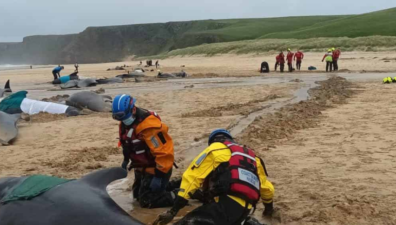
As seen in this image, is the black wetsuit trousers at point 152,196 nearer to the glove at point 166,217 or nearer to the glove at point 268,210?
the glove at point 166,217

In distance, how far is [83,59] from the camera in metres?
146

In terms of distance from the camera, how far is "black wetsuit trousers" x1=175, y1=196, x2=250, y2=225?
14.5 feet

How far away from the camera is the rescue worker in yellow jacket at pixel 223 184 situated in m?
4.41

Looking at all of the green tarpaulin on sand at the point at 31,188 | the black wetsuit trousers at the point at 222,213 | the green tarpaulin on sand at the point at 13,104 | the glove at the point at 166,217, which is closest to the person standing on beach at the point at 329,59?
the green tarpaulin on sand at the point at 13,104

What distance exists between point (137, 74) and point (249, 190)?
27093 mm

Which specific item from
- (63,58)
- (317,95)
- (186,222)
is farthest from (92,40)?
(186,222)

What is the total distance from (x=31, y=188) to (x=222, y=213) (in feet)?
6.38

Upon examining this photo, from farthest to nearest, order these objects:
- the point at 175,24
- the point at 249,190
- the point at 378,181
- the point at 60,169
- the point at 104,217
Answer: the point at 175,24, the point at 60,169, the point at 378,181, the point at 249,190, the point at 104,217

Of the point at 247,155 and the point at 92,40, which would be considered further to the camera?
the point at 92,40

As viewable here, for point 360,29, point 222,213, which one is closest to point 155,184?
point 222,213

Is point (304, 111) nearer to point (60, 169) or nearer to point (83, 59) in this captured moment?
point (60, 169)

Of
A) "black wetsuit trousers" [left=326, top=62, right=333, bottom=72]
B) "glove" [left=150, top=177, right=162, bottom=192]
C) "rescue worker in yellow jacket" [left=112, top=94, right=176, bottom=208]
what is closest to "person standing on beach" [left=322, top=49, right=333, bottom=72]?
"black wetsuit trousers" [left=326, top=62, right=333, bottom=72]

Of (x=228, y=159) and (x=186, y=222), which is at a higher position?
(x=228, y=159)

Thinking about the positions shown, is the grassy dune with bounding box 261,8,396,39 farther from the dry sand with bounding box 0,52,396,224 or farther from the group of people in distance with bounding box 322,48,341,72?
the dry sand with bounding box 0,52,396,224
